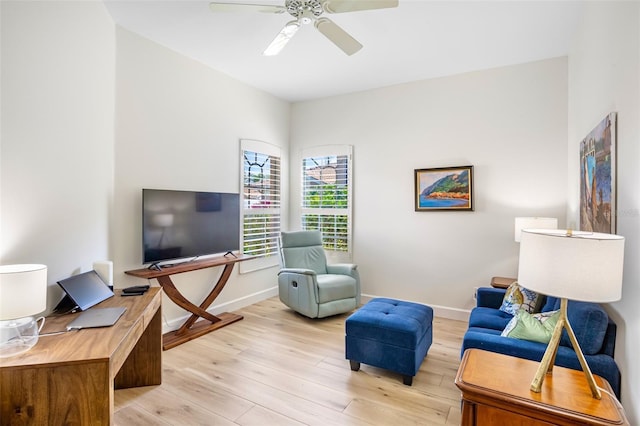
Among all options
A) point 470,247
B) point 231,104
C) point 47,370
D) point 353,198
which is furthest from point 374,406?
point 231,104

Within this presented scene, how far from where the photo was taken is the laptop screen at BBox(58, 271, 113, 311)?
2.11 meters

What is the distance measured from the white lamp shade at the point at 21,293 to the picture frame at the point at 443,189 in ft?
12.0

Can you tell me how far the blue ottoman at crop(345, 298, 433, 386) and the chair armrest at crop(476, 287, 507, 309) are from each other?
617 mm

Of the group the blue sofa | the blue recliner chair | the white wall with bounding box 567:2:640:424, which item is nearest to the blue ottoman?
the blue sofa

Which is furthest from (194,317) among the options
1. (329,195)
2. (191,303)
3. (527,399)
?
(527,399)

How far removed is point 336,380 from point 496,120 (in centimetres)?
324

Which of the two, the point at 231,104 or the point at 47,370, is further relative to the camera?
the point at 231,104

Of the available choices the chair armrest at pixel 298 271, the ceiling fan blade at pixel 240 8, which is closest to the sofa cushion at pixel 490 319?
the chair armrest at pixel 298 271

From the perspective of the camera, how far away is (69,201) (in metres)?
2.36

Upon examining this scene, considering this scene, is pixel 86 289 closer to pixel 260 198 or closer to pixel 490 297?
pixel 260 198

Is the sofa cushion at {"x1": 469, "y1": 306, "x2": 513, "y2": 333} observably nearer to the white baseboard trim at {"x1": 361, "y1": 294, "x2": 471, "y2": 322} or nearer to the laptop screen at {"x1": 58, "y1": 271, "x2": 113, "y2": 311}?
the white baseboard trim at {"x1": 361, "y1": 294, "x2": 471, "y2": 322}

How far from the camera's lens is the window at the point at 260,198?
4383mm

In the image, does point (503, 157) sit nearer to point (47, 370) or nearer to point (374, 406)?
point (374, 406)

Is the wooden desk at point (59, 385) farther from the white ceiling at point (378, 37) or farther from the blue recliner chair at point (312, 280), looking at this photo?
the white ceiling at point (378, 37)
